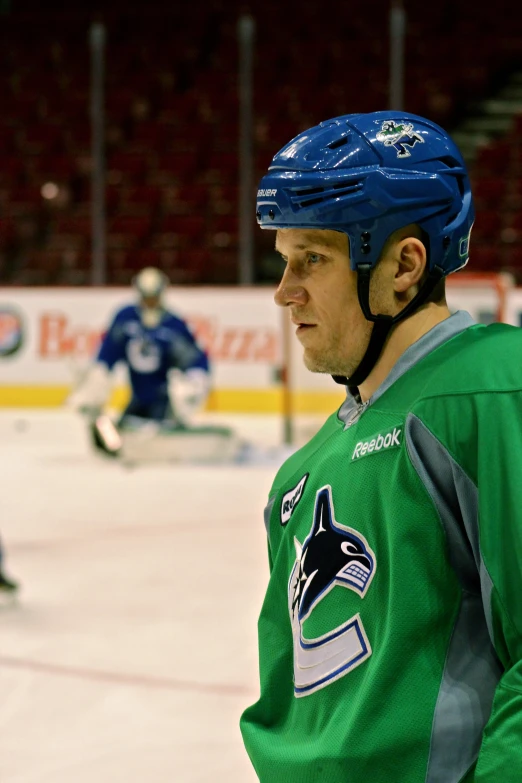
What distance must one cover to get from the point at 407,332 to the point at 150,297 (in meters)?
6.53

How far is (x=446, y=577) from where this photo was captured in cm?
95

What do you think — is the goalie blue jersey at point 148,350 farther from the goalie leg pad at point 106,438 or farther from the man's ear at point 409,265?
the man's ear at point 409,265

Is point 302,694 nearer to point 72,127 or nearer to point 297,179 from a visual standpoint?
point 297,179

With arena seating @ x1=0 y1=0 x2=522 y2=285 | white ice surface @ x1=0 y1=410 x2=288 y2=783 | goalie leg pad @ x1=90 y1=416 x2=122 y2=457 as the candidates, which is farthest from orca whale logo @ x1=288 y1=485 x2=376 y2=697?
arena seating @ x1=0 y1=0 x2=522 y2=285

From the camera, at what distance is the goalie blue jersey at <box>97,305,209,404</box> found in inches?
304

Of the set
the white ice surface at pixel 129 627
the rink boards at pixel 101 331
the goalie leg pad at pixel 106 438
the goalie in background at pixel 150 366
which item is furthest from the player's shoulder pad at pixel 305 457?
the rink boards at pixel 101 331

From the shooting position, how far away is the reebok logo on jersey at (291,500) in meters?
1.13

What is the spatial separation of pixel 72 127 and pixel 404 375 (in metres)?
12.0

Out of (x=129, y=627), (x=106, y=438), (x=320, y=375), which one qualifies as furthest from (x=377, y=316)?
(x=320, y=375)

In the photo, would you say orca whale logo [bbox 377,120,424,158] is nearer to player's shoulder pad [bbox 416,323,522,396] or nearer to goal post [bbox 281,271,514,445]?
player's shoulder pad [bbox 416,323,522,396]

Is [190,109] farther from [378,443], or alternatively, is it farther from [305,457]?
[378,443]

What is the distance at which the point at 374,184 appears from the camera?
101cm

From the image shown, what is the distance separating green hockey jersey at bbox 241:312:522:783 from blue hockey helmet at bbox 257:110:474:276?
0.09 m

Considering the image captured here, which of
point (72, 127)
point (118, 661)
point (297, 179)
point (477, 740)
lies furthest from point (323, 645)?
point (72, 127)
